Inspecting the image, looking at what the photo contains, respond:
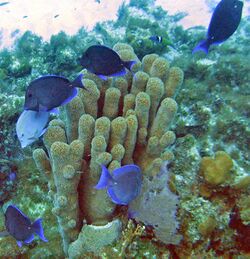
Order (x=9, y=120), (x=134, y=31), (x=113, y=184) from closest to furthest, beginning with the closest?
(x=113, y=184)
(x=9, y=120)
(x=134, y=31)

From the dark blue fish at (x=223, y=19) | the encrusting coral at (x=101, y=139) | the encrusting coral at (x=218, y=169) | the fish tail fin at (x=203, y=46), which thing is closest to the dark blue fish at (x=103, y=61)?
the encrusting coral at (x=101, y=139)

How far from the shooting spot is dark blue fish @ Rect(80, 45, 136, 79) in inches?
98.0

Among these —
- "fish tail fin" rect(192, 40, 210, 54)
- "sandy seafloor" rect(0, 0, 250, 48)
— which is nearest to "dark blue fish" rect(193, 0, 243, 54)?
"fish tail fin" rect(192, 40, 210, 54)

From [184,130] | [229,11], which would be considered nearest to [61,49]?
[184,130]

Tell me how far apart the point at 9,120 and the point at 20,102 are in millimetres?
360

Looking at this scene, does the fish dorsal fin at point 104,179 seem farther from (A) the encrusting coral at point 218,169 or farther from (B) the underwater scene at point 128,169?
(A) the encrusting coral at point 218,169

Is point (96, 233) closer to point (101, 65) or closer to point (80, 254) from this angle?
point (80, 254)

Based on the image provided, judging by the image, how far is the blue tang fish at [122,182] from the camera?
220 centimetres

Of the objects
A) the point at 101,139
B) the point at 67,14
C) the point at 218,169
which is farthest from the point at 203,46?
the point at 67,14

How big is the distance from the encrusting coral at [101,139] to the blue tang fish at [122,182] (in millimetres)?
237

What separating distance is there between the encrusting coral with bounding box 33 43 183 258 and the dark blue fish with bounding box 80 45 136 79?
24 centimetres

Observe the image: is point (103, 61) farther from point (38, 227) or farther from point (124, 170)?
point (38, 227)

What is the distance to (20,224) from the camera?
7.83 feet

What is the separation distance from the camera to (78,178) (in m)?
2.64
